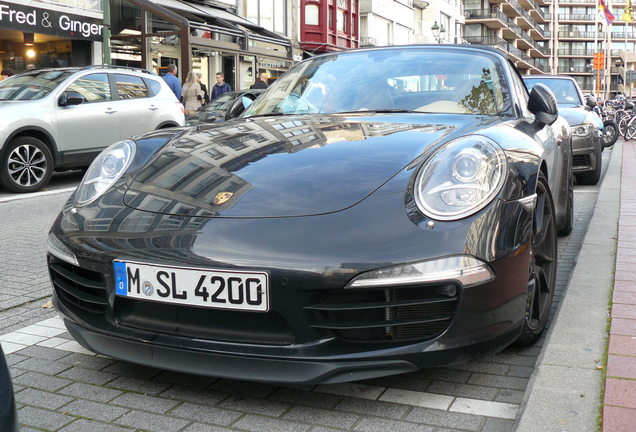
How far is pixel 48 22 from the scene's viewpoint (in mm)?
16828

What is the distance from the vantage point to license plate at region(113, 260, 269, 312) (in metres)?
2.33

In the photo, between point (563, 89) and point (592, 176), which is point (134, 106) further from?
point (592, 176)

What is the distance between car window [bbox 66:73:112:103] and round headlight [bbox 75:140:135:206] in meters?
7.24

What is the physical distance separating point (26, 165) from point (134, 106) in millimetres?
2097

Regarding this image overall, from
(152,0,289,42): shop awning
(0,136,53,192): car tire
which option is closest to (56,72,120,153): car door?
(0,136,53,192): car tire

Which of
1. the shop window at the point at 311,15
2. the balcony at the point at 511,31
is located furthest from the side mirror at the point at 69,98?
the balcony at the point at 511,31

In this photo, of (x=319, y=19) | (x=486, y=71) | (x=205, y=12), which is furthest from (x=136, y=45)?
(x=486, y=71)

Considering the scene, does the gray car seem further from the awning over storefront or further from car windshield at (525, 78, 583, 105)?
the awning over storefront

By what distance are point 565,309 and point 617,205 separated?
380cm

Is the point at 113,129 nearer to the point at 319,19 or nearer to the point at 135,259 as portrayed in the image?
the point at 135,259

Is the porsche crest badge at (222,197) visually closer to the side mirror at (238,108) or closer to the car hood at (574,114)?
the side mirror at (238,108)

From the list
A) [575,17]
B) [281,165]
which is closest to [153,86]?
[281,165]

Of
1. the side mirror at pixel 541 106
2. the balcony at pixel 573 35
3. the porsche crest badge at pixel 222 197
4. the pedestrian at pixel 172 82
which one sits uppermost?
the balcony at pixel 573 35

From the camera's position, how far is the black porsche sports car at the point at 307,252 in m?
2.34
